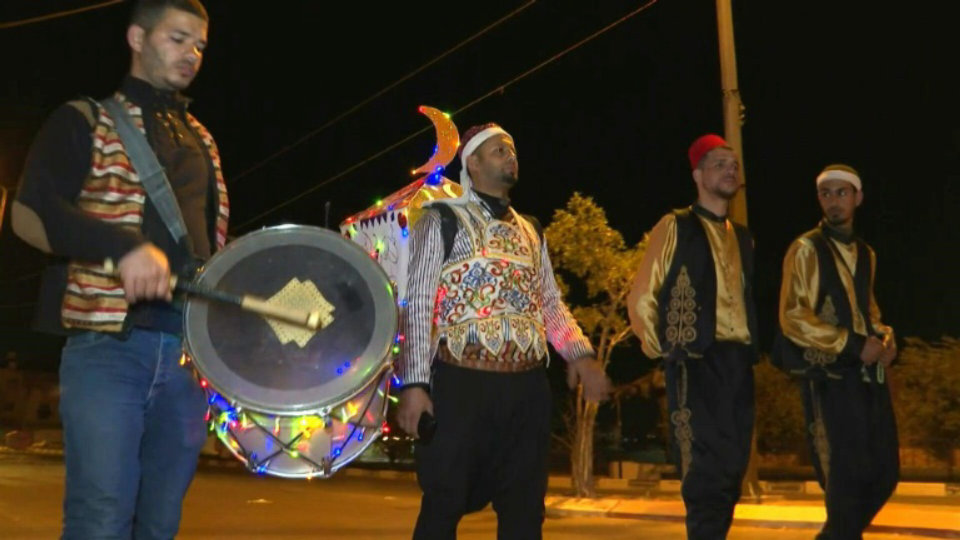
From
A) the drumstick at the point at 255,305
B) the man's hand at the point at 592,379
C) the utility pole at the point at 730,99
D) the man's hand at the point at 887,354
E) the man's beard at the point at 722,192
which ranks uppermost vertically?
the utility pole at the point at 730,99

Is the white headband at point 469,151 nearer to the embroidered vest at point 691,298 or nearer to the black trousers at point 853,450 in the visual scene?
the embroidered vest at point 691,298

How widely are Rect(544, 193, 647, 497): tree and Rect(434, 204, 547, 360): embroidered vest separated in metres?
15.7

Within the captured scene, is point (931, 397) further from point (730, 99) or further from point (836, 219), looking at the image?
point (836, 219)

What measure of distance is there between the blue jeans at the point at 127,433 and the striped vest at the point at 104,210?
64mm

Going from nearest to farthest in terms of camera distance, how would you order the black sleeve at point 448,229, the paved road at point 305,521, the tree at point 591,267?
the black sleeve at point 448,229 < the paved road at point 305,521 < the tree at point 591,267

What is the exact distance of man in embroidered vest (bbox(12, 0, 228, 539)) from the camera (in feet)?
11.2

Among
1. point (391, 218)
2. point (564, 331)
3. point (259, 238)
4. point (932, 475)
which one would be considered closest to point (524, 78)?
point (391, 218)

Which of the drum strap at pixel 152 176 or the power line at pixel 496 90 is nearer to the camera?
the drum strap at pixel 152 176

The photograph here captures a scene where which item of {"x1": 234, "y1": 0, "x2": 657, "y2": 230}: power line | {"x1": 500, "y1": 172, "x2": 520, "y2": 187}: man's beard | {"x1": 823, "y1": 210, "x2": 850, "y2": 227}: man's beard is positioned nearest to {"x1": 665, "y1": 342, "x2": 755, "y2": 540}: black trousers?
{"x1": 500, "y1": 172, "x2": 520, "y2": 187}: man's beard

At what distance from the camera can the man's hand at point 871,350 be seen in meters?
6.24

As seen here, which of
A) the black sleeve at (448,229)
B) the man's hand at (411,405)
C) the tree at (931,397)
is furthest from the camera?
the tree at (931,397)

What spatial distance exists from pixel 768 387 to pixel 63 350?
133 feet

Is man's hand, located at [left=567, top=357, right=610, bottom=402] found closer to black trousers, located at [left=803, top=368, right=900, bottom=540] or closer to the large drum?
the large drum

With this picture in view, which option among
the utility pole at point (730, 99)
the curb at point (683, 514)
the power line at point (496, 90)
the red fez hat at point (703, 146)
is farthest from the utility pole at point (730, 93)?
the red fez hat at point (703, 146)
